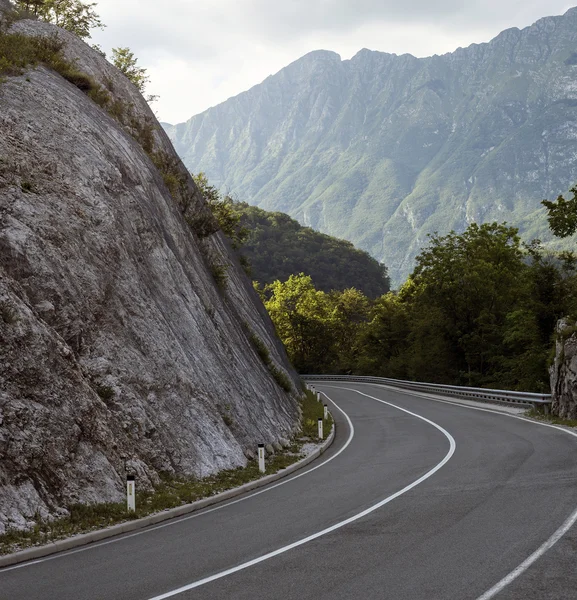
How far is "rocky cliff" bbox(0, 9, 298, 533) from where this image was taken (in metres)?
10.8

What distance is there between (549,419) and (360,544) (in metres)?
17.6

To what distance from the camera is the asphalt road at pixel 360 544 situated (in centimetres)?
674

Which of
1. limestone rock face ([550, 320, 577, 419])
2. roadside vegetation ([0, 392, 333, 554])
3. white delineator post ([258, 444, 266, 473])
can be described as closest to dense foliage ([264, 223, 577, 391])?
limestone rock face ([550, 320, 577, 419])

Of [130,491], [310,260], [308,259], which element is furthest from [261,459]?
[310,260]

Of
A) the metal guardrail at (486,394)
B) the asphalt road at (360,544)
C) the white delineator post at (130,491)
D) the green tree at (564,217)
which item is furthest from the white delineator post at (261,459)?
the green tree at (564,217)

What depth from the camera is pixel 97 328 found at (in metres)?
13.6

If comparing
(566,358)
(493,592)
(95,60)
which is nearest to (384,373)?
(566,358)

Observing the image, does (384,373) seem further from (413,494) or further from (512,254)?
(413,494)

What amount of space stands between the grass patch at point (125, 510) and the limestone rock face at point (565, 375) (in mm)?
12613

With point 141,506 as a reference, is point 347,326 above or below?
above

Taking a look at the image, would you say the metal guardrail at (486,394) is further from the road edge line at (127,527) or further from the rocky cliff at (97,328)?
the road edge line at (127,527)

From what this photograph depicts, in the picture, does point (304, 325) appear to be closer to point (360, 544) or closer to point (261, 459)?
point (261, 459)

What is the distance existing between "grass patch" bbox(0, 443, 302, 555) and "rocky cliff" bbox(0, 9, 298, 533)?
232 mm

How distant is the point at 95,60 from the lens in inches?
1013
